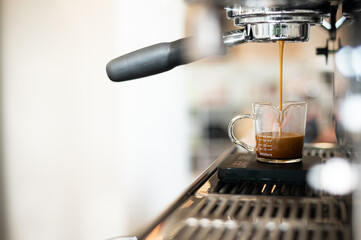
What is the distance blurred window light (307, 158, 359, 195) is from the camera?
694 mm

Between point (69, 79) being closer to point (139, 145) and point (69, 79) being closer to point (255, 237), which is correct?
point (139, 145)

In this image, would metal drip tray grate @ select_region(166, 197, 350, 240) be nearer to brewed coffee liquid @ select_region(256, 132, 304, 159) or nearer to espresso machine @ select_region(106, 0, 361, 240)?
espresso machine @ select_region(106, 0, 361, 240)

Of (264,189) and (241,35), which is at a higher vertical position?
(241,35)

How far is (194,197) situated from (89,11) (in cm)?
165

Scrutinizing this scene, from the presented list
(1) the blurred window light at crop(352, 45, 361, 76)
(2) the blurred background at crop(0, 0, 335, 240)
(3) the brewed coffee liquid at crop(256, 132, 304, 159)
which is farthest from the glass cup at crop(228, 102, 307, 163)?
(2) the blurred background at crop(0, 0, 335, 240)

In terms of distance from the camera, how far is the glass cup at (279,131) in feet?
2.60

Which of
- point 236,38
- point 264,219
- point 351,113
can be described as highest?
point 236,38

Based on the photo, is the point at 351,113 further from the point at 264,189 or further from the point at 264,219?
the point at 264,219

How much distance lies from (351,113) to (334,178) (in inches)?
6.8

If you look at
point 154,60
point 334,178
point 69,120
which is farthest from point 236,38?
point 69,120

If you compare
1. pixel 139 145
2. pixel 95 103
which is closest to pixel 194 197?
pixel 95 103

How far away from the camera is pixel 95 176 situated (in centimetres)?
224

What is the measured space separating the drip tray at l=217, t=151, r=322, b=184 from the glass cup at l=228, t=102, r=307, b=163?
0.06 feet

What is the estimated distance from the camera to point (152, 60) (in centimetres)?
70
